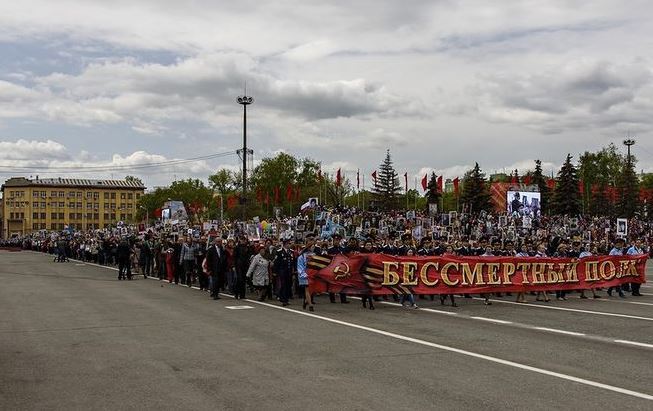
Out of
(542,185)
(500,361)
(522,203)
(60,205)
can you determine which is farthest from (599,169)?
(60,205)

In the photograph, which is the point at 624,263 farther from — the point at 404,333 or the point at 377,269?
the point at 404,333

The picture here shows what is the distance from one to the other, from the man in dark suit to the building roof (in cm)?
16640

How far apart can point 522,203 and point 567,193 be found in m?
35.8

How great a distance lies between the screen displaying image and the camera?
47.8 m

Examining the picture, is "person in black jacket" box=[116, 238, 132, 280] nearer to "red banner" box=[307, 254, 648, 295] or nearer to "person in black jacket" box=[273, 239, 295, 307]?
"person in black jacket" box=[273, 239, 295, 307]

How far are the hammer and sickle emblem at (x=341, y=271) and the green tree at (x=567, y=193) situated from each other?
68484mm

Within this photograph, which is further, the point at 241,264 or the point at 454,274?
the point at 241,264

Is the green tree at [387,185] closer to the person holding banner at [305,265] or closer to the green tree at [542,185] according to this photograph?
the green tree at [542,185]

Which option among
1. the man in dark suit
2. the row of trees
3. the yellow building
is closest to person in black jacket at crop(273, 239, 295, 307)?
the man in dark suit

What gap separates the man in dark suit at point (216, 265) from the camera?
19.3 meters

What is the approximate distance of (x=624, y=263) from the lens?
21.8 metres

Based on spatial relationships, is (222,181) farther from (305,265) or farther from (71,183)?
(305,265)

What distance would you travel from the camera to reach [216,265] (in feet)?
64.5

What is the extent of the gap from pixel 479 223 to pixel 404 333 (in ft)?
121
